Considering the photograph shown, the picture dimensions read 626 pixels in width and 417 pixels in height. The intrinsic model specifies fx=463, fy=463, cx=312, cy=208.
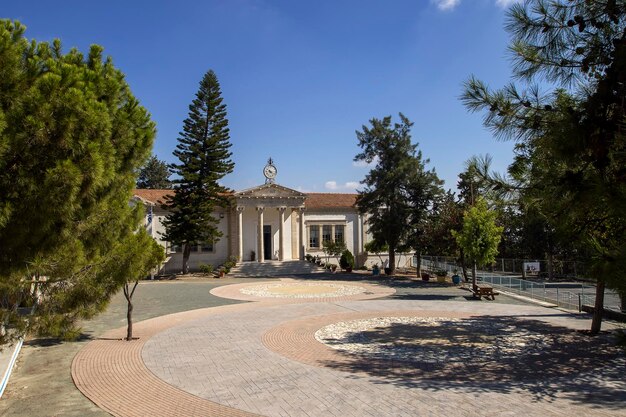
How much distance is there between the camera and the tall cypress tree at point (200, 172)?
33.9m

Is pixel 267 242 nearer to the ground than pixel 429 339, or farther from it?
farther from it

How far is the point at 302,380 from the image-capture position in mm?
8797

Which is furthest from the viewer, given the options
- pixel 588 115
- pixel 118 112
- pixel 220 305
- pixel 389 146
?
pixel 389 146

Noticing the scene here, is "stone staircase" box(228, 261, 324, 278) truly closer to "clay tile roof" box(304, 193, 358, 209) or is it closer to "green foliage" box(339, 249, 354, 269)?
"green foliage" box(339, 249, 354, 269)

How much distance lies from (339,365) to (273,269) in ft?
89.7

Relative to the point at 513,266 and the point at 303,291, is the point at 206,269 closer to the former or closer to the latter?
the point at 303,291

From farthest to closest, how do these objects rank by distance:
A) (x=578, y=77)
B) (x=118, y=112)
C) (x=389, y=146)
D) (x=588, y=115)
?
1. (x=389, y=146)
2. (x=118, y=112)
3. (x=578, y=77)
4. (x=588, y=115)

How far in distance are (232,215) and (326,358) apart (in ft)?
101

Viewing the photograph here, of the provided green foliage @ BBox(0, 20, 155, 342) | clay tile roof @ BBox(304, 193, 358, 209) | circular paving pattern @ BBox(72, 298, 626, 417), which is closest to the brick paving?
circular paving pattern @ BBox(72, 298, 626, 417)

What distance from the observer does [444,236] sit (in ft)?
90.3

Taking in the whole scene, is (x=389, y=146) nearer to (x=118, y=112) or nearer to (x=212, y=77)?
(x=212, y=77)

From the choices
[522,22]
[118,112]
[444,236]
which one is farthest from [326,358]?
[444,236]

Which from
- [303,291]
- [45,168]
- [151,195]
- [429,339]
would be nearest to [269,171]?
[151,195]

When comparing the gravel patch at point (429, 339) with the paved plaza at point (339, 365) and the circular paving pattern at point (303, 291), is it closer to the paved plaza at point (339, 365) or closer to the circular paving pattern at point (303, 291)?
the paved plaza at point (339, 365)
